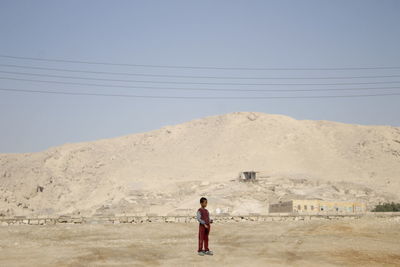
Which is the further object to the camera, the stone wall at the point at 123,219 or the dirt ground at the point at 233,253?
the stone wall at the point at 123,219

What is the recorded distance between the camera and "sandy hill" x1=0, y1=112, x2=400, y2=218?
7956 centimetres

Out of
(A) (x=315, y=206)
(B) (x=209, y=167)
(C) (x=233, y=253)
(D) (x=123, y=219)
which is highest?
(B) (x=209, y=167)

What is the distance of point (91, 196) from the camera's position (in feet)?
337

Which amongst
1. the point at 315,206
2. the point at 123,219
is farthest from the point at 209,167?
the point at 123,219

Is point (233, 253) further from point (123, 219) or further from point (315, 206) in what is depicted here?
point (315, 206)

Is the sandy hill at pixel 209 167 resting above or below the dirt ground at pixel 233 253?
above

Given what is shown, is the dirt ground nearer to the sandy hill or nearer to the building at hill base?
the building at hill base

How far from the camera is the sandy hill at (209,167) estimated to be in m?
79.6

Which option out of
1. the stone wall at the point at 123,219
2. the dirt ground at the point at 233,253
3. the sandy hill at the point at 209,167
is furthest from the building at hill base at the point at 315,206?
the dirt ground at the point at 233,253

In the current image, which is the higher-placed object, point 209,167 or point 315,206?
point 209,167

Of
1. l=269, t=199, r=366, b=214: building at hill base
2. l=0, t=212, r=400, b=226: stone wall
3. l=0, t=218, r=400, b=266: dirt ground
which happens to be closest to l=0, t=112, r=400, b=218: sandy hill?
l=269, t=199, r=366, b=214: building at hill base

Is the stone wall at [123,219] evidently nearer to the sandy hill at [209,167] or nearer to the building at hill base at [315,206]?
the building at hill base at [315,206]

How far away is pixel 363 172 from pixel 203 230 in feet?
309

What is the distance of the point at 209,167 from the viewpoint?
111 metres
